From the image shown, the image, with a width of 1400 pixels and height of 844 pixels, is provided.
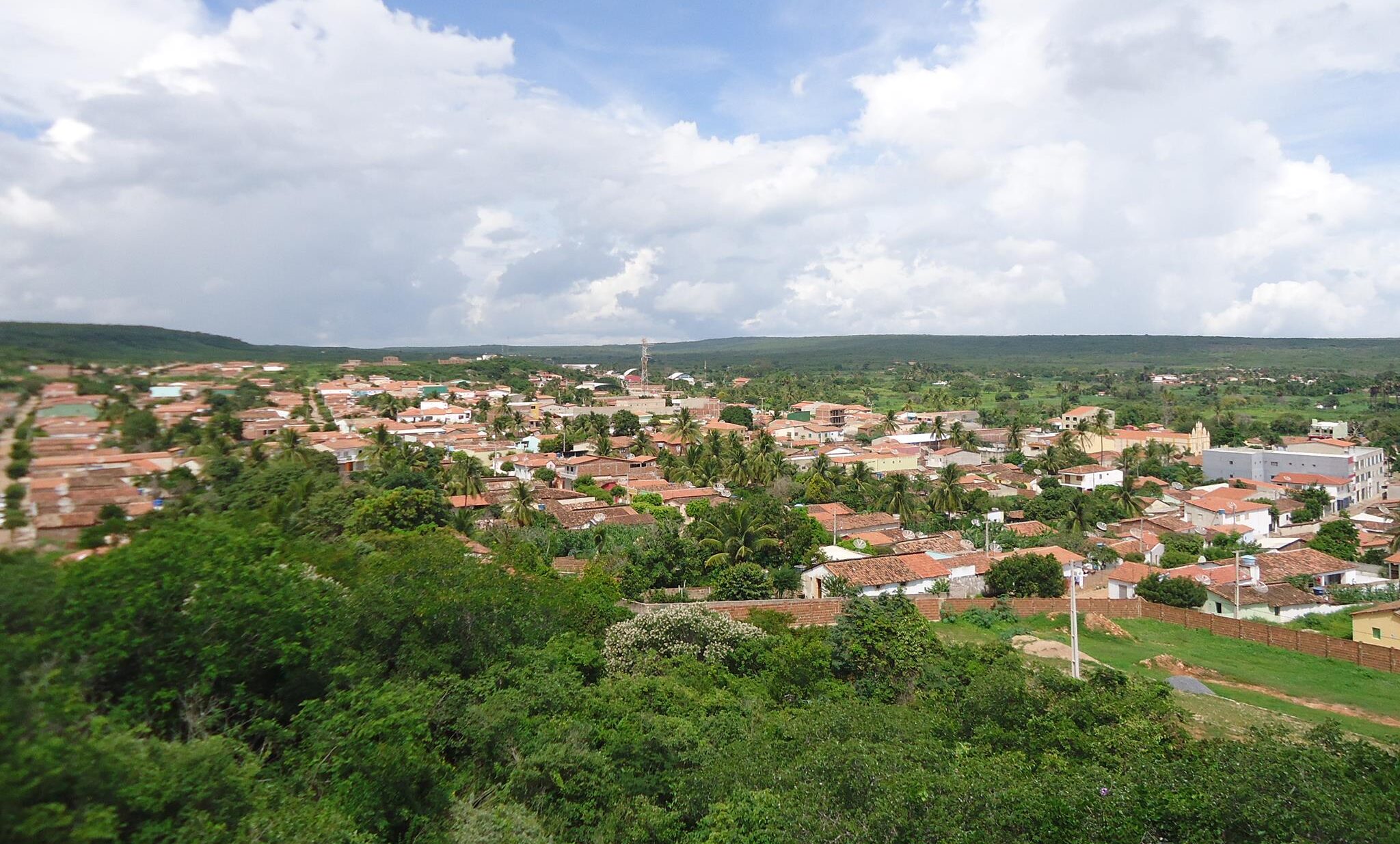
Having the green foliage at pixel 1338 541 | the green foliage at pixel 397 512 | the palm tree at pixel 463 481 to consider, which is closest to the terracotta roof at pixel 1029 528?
the green foliage at pixel 1338 541

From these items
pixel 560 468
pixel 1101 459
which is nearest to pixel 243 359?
pixel 560 468

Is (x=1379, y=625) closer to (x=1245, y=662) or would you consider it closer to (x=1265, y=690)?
(x=1245, y=662)

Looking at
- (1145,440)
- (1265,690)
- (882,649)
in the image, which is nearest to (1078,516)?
(1265,690)

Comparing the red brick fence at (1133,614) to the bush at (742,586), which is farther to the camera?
the bush at (742,586)

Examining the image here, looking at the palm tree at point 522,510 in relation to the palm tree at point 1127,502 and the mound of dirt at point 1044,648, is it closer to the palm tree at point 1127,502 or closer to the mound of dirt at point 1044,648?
the mound of dirt at point 1044,648

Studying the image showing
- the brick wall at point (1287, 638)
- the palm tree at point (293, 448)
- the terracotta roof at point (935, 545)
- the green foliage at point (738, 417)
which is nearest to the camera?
the brick wall at point (1287, 638)

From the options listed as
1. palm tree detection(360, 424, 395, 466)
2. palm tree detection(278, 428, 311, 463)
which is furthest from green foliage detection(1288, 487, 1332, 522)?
palm tree detection(278, 428, 311, 463)
